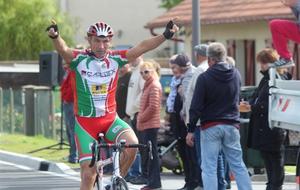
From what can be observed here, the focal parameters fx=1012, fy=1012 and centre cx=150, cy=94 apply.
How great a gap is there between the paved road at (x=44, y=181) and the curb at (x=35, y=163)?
201mm

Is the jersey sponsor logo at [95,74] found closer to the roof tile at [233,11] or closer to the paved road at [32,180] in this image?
the paved road at [32,180]

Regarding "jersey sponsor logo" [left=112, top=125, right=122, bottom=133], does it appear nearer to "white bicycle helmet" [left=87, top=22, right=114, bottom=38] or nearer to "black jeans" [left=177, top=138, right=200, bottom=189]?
"white bicycle helmet" [left=87, top=22, right=114, bottom=38]

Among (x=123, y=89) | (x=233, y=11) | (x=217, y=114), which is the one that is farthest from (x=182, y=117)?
(x=233, y=11)

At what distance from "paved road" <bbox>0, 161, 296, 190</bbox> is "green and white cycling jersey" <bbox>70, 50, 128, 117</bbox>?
13.1 ft

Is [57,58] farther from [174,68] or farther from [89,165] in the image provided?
[89,165]

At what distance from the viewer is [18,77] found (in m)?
32.6

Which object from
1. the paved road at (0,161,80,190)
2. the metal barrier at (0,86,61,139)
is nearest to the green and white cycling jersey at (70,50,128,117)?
the paved road at (0,161,80,190)

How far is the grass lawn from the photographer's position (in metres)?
18.4

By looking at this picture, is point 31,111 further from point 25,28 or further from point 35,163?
point 25,28

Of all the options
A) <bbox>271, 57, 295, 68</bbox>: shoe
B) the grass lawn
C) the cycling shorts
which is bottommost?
the grass lawn

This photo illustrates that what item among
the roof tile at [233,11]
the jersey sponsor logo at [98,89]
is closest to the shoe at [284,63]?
the jersey sponsor logo at [98,89]

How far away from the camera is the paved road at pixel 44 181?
1406 cm

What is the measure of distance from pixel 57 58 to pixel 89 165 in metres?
11.0

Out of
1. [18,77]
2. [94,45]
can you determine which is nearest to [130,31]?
[18,77]
